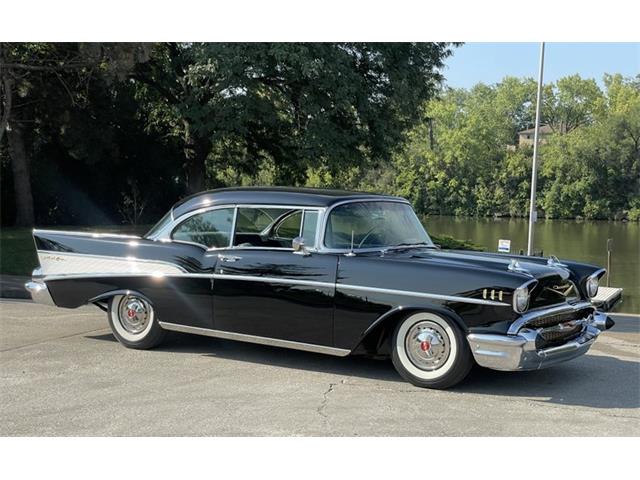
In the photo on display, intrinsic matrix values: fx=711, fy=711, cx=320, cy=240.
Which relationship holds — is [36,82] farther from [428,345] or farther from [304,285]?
[428,345]

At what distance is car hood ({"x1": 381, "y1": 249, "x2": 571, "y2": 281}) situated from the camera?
6.11 meters

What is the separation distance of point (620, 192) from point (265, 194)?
243ft

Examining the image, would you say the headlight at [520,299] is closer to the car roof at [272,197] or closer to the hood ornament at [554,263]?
the hood ornament at [554,263]

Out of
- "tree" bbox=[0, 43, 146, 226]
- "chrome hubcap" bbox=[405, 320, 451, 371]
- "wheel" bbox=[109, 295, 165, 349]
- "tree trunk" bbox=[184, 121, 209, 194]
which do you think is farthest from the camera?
"tree trunk" bbox=[184, 121, 209, 194]

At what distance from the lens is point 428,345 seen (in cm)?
607

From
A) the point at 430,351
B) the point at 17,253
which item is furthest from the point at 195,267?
the point at 17,253

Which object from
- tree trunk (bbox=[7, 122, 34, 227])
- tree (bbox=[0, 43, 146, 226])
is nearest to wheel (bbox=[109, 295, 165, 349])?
tree (bbox=[0, 43, 146, 226])

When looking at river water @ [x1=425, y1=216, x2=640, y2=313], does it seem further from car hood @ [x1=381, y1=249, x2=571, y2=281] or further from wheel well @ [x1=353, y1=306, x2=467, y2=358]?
wheel well @ [x1=353, y1=306, x2=467, y2=358]

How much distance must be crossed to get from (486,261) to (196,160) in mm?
20253

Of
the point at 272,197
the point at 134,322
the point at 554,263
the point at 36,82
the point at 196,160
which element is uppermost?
the point at 36,82

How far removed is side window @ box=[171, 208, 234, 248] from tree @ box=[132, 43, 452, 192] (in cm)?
1258

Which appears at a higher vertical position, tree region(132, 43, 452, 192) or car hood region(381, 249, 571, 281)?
tree region(132, 43, 452, 192)

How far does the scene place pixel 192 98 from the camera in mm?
21656

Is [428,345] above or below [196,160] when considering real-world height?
below
